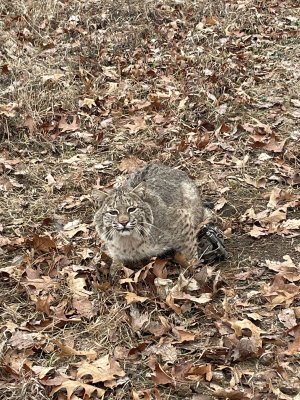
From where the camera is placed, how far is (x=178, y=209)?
17.8 feet

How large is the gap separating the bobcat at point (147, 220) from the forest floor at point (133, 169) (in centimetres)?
18

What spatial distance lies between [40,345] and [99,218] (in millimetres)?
1230

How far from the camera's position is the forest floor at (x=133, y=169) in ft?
13.7

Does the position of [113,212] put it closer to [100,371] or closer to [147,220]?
[147,220]

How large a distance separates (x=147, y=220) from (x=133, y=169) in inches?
80.1

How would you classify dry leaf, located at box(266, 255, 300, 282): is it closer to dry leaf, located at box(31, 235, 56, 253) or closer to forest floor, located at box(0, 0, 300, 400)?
forest floor, located at box(0, 0, 300, 400)

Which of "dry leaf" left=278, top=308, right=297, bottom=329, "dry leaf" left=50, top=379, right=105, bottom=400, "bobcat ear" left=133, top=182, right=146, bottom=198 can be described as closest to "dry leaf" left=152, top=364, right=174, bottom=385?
"dry leaf" left=50, top=379, right=105, bottom=400

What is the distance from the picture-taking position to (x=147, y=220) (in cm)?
512

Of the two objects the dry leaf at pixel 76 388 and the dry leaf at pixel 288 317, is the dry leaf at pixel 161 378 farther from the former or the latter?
the dry leaf at pixel 288 317

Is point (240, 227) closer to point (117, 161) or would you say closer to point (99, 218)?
point (99, 218)

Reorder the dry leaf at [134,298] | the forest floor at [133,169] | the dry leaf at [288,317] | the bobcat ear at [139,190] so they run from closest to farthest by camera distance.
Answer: the forest floor at [133,169] < the dry leaf at [288,317] < the dry leaf at [134,298] < the bobcat ear at [139,190]

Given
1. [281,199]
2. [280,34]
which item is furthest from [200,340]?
[280,34]

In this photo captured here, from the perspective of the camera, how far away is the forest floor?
13.7 ft

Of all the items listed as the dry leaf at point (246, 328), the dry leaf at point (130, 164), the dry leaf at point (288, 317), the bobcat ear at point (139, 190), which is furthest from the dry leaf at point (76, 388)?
Result: the dry leaf at point (130, 164)
